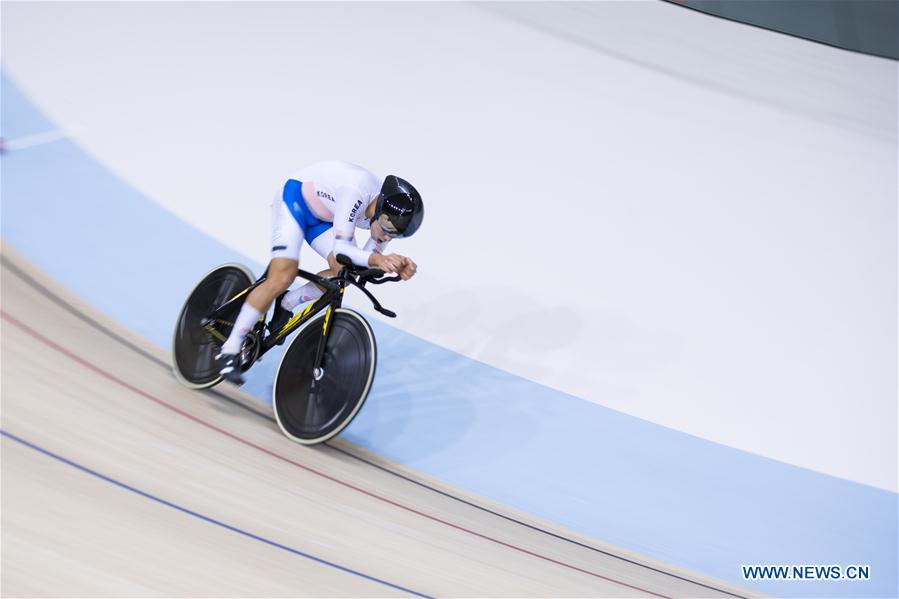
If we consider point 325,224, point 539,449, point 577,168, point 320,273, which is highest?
point 577,168

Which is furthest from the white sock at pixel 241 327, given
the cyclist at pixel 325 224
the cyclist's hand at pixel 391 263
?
the cyclist's hand at pixel 391 263

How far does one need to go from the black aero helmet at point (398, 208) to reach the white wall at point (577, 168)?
1.19 m

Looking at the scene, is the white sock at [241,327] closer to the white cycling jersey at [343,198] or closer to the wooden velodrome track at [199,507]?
the wooden velodrome track at [199,507]

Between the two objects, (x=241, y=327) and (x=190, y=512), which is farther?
(x=241, y=327)

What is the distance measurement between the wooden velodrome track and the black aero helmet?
2.73 ft

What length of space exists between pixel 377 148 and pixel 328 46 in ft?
4.68

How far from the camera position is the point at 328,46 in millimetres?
5723

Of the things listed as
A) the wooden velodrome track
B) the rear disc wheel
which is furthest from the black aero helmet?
the wooden velodrome track

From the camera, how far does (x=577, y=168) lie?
503cm

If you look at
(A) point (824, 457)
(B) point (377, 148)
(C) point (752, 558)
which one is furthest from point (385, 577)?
(B) point (377, 148)

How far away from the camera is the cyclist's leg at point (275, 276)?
2664 mm

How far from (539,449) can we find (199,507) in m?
1.45

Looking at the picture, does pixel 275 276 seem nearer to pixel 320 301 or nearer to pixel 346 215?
pixel 320 301

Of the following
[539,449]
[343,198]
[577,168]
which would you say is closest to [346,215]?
[343,198]
